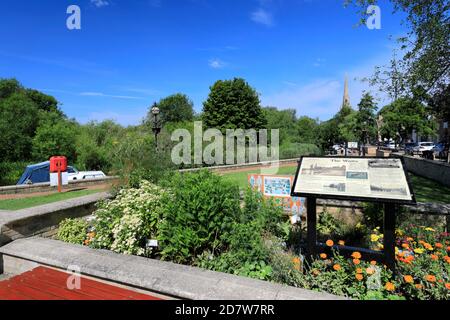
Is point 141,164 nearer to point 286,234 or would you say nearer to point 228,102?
point 286,234

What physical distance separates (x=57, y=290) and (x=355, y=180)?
3.59 m

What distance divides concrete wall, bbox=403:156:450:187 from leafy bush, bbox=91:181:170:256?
12.9m

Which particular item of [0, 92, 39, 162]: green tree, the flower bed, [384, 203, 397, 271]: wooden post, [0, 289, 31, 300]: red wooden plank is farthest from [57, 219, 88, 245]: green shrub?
[0, 92, 39, 162]: green tree

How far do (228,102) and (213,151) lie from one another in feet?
40.8

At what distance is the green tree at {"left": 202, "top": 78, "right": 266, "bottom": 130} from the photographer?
109 ft

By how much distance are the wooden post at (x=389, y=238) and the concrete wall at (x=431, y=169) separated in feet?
36.5

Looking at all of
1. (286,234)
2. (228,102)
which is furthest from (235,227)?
(228,102)

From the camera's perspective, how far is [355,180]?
338 centimetres

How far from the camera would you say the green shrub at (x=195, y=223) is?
11.3ft

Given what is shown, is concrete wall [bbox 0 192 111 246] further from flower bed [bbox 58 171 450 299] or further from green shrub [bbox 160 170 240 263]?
green shrub [bbox 160 170 240 263]

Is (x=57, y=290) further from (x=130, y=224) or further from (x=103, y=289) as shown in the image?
(x=130, y=224)

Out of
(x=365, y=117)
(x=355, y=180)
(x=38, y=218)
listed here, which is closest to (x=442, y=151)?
(x=365, y=117)

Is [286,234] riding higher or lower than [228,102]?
lower

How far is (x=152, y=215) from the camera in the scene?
396 cm
